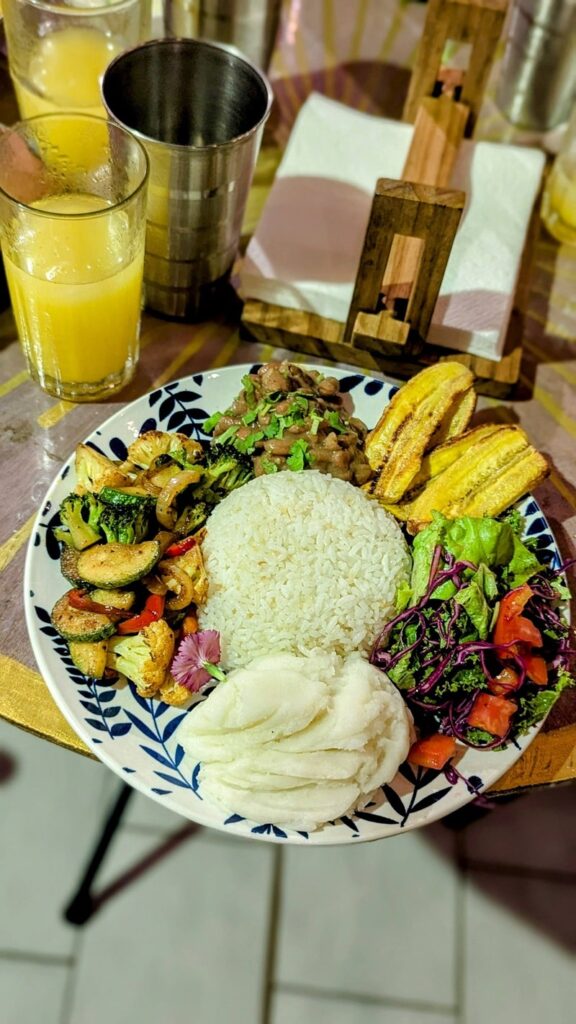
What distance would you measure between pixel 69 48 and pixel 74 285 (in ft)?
2.27

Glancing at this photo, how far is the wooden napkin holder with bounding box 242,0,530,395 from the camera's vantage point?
1.79m

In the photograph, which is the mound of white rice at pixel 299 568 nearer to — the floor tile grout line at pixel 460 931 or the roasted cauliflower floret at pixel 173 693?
the roasted cauliflower floret at pixel 173 693

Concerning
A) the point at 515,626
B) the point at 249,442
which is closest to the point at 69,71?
the point at 249,442

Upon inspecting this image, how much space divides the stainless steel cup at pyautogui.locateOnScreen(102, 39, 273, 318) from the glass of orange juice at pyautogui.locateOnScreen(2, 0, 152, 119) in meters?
0.18

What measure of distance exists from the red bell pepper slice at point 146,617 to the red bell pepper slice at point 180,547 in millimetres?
106

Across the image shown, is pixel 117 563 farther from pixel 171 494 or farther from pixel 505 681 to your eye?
pixel 505 681

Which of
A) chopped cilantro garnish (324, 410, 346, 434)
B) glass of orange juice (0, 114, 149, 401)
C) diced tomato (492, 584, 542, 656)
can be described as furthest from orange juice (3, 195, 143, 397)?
diced tomato (492, 584, 542, 656)

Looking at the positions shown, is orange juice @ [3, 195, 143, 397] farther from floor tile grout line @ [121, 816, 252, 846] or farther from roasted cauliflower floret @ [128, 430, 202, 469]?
floor tile grout line @ [121, 816, 252, 846]

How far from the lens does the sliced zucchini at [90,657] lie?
143cm

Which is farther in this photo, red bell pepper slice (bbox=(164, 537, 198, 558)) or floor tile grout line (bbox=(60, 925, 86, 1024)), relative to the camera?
floor tile grout line (bbox=(60, 925, 86, 1024))

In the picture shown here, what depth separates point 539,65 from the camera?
8.24 ft

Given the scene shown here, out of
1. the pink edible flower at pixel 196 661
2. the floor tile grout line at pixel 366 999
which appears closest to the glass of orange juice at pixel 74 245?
the pink edible flower at pixel 196 661

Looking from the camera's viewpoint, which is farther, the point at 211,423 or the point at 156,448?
the point at 211,423

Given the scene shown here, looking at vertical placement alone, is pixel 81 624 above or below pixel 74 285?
below
